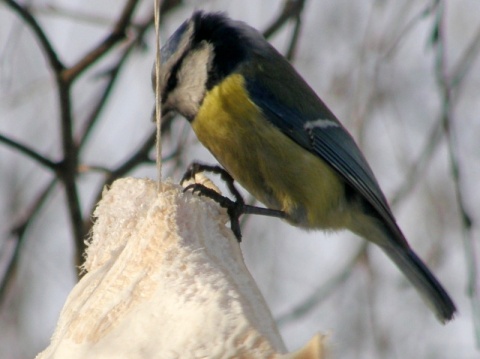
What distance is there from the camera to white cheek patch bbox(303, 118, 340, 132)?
8.88 feet

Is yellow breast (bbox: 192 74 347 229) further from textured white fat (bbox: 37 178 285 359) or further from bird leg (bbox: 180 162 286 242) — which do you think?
textured white fat (bbox: 37 178 285 359)

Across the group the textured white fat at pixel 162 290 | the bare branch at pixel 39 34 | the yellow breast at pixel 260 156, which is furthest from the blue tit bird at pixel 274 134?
the textured white fat at pixel 162 290

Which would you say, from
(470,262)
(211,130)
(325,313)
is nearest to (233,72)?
(211,130)

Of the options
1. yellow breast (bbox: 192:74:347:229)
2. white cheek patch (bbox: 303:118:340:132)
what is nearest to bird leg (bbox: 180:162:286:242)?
yellow breast (bbox: 192:74:347:229)

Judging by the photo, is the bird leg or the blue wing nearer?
the bird leg

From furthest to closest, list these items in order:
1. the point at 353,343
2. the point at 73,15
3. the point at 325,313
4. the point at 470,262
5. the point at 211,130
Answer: the point at 325,313
the point at 353,343
the point at 73,15
the point at 211,130
the point at 470,262

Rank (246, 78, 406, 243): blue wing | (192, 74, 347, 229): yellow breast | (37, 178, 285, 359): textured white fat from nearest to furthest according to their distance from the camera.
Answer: (37, 178, 285, 359): textured white fat, (192, 74, 347, 229): yellow breast, (246, 78, 406, 243): blue wing

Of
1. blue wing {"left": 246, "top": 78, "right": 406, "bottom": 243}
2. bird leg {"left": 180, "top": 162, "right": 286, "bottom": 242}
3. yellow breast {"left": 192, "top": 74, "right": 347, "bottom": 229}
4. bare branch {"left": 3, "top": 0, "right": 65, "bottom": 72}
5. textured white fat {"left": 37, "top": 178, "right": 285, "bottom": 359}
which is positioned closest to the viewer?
textured white fat {"left": 37, "top": 178, "right": 285, "bottom": 359}

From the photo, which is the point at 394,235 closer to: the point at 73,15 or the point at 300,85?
the point at 300,85

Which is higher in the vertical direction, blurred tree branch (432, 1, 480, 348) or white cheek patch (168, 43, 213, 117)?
white cheek patch (168, 43, 213, 117)

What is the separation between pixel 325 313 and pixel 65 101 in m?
2.26

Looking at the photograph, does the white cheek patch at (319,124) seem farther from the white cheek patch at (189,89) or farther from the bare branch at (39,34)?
the bare branch at (39,34)

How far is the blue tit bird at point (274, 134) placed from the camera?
2.51 m

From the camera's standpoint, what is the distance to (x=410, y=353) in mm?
3826
